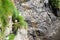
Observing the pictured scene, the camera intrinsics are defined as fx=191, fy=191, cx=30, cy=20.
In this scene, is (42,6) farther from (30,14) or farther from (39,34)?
(39,34)

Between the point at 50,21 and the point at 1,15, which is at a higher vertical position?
the point at 1,15

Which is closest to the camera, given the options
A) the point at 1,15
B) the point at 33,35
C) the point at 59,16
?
the point at 1,15

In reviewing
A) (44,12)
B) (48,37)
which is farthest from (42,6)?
(48,37)

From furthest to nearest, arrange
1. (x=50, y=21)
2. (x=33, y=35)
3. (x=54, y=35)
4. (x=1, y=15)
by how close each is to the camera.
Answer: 1. (x=50, y=21)
2. (x=54, y=35)
3. (x=33, y=35)
4. (x=1, y=15)

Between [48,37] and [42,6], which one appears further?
[42,6]

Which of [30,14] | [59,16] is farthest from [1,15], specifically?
[59,16]

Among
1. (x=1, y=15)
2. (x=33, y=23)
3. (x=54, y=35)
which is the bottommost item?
(x=54, y=35)
